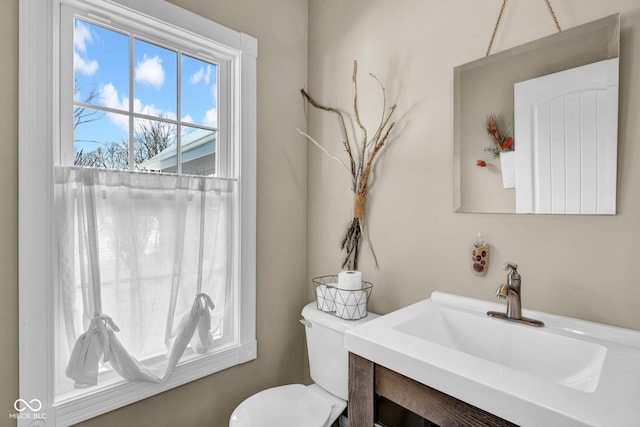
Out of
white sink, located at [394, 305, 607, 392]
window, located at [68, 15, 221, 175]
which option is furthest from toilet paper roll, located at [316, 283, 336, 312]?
window, located at [68, 15, 221, 175]

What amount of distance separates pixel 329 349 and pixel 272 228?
2.14 feet

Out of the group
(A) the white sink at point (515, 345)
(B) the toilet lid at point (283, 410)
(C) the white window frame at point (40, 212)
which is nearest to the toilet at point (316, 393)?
(B) the toilet lid at point (283, 410)

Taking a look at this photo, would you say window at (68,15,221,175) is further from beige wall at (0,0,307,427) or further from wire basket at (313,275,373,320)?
wire basket at (313,275,373,320)

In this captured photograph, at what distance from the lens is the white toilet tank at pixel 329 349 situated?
4.67ft

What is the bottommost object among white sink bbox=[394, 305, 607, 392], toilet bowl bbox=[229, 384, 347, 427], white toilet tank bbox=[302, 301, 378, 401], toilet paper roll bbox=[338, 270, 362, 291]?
toilet bowl bbox=[229, 384, 347, 427]

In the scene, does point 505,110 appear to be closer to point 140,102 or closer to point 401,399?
point 401,399

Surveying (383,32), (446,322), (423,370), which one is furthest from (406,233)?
(383,32)

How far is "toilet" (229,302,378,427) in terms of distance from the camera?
1.30 meters

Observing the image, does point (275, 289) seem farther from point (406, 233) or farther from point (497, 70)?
point (497, 70)

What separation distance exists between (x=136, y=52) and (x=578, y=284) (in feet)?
5.79

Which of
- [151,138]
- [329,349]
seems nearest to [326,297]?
[329,349]

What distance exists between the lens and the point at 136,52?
1.37 m

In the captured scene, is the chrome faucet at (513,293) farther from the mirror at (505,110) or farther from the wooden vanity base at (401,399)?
the wooden vanity base at (401,399)

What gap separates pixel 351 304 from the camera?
56.2 inches
